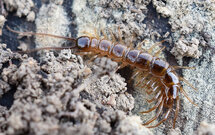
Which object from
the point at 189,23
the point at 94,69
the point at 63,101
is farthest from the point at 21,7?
the point at 189,23

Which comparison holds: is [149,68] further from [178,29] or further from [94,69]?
[94,69]

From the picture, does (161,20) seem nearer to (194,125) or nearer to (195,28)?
(195,28)

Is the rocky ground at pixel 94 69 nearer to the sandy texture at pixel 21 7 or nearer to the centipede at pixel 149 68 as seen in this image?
the sandy texture at pixel 21 7

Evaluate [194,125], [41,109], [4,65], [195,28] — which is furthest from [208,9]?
[4,65]

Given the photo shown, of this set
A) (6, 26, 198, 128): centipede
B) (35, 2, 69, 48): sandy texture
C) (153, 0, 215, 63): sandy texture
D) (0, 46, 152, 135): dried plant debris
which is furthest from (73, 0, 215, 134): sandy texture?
(0, 46, 152, 135): dried plant debris

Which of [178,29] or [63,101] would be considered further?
[178,29]

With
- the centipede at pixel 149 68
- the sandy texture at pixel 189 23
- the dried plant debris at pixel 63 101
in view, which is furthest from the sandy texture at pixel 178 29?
the dried plant debris at pixel 63 101
